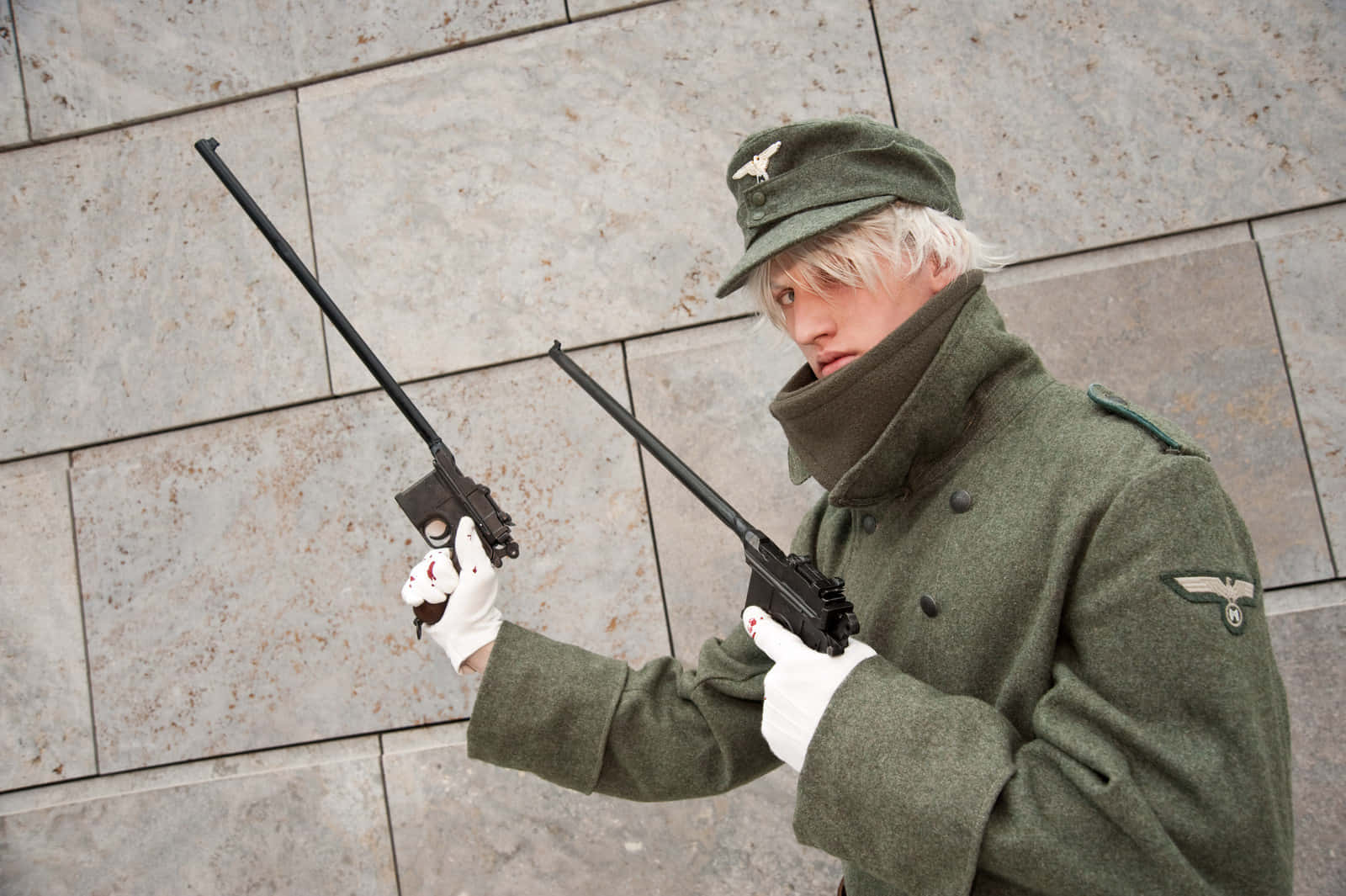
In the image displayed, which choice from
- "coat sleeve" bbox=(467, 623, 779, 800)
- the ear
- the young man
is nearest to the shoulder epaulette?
the young man

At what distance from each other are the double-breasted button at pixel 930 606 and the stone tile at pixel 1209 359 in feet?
5.42

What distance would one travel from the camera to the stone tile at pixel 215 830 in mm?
3166

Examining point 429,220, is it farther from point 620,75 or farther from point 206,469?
point 206,469

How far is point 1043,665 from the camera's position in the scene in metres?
1.40

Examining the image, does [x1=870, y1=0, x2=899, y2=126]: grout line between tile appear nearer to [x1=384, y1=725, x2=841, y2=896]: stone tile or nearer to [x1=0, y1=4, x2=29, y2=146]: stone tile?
[x1=384, y1=725, x2=841, y2=896]: stone tile

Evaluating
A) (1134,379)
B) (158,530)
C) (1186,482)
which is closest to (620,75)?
(1134,379)

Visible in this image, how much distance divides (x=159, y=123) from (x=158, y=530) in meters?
1.38

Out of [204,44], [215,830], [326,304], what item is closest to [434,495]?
[326,304]

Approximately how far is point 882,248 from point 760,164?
297 millimetres

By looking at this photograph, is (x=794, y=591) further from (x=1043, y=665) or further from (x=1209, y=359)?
(x=1209, y=359)

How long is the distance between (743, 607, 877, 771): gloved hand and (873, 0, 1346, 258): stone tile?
192 cm

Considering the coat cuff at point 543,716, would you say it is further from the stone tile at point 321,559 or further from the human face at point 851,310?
the stone tile at point 321,559

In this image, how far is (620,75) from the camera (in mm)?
A: 3172

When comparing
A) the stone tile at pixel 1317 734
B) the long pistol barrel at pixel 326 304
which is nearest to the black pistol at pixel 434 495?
the long pistol barrel at pixel 326 304
